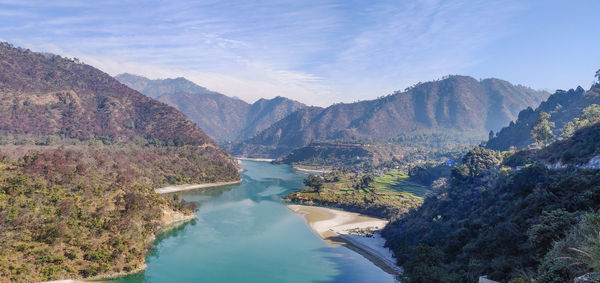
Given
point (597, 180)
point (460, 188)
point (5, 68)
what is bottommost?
point (460, 188)

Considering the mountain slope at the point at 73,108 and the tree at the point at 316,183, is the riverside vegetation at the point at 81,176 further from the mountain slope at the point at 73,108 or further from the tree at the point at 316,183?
the tree at the point at 316,183

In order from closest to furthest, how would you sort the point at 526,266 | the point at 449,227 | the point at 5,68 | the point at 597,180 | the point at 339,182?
the point at 526,266 < the point at 597,180 < the point at 449,227 < the point at 339,182 < the point at 5,68

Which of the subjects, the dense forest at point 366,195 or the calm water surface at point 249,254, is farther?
the dense forest at point 366,195

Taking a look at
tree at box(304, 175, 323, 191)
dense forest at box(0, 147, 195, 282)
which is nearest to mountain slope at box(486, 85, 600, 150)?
tree at box(304, 175, 323, 191)

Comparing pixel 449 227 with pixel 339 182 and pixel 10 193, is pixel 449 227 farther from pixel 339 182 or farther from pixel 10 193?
pixel 339 182

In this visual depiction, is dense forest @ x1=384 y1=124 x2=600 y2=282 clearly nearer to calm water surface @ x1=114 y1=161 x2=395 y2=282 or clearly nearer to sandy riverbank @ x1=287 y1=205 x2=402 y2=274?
sandy riverbank @ x1=287 y1=205 x2=402 y2=274

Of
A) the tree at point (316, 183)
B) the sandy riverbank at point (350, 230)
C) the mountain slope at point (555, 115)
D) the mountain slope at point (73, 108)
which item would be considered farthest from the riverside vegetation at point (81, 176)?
the mountain slope at point (555, 115)

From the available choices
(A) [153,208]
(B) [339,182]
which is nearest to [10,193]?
(A) [153,208]
